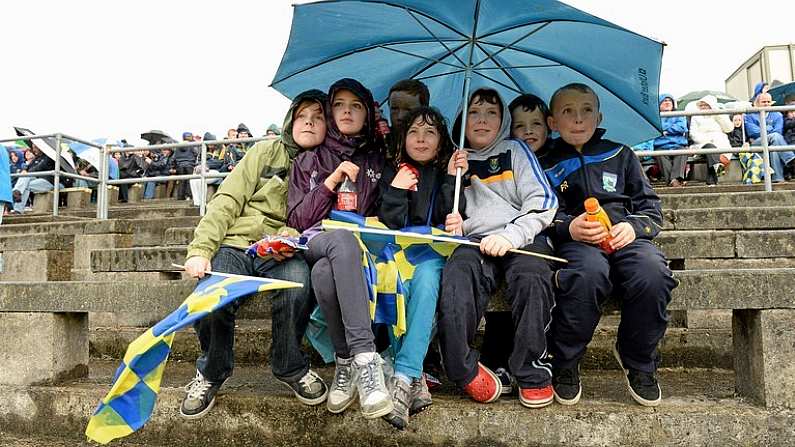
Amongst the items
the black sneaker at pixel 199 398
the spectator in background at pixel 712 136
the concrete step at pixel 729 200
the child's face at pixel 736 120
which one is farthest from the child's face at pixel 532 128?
the child's face at pixel 736 120

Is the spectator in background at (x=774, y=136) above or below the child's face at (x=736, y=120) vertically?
below

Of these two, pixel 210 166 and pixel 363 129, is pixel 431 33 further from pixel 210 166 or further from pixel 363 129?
pixel 210 166

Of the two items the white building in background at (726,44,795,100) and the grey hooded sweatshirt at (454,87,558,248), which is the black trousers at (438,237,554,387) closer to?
the grey hooded sweatshirt at (454,87,558,248)

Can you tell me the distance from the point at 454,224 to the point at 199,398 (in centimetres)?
143

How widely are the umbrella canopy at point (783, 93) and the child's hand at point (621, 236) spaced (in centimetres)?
849

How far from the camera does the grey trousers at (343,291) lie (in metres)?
2.50

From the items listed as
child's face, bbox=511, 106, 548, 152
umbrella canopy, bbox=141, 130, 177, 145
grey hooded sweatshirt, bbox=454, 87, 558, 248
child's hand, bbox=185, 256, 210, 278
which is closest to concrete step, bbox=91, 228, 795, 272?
child's face, bbox=511, 106, 548, 152

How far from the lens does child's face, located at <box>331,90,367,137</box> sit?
3.27 meters

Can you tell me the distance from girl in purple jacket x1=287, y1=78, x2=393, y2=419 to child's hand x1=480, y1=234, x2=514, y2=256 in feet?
1.80

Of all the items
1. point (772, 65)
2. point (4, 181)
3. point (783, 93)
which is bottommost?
point (4, 181)

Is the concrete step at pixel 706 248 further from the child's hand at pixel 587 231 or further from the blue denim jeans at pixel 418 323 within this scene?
the blue denim jeans at pixel 418 323

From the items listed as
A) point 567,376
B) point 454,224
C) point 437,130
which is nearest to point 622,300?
point 567,376

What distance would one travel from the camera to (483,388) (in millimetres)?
2646

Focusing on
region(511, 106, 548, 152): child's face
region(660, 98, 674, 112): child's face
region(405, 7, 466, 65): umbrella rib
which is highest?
region(660, 98, 674, 112): child's face
